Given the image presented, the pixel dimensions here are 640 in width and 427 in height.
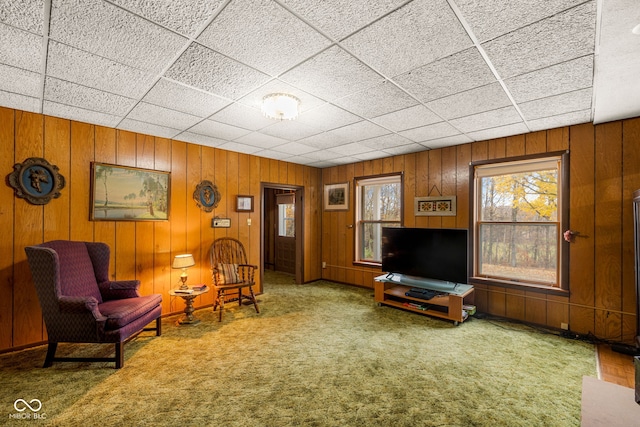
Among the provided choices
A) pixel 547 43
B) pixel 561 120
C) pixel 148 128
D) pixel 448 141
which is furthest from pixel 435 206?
pixel 148 128

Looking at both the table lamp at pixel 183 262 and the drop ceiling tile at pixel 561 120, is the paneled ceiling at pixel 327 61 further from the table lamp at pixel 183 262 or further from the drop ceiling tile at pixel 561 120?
the table lamp at pixel 183 262

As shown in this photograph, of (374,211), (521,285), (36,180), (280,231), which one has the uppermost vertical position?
(36,180)

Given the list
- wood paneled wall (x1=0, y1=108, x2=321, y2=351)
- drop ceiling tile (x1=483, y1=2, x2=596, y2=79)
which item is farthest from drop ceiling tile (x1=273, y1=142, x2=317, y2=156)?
drop ceiling tile (x1=483, y1=2, x2=596, y2=79)

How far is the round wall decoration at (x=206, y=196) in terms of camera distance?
4.18m

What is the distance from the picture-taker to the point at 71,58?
1.93m

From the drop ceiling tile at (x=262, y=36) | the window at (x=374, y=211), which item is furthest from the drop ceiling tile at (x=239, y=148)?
the drop ceiling tile at (x=262, y=36)

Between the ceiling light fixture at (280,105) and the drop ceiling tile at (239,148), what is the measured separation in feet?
5.70

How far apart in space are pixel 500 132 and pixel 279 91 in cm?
295

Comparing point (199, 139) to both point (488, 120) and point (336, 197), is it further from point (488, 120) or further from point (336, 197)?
point (488, 120)

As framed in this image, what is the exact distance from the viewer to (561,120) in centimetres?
312

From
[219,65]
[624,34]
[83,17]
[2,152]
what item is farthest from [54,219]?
[624,34]

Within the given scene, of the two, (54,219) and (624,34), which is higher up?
(624,34)

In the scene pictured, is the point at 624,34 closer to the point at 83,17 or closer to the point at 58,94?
the point at 83,17

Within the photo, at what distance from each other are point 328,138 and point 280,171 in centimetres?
175
